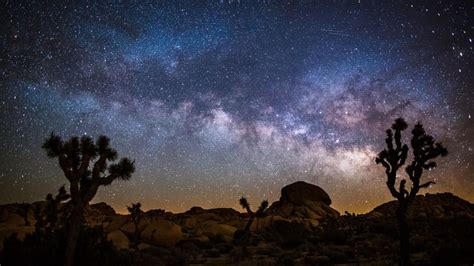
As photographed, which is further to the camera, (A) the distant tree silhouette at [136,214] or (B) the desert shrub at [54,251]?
(A) the distant tree silhouette at [136,214]

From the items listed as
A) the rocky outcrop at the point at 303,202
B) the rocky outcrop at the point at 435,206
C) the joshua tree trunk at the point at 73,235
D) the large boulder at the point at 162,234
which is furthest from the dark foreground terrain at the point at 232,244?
the rocky outcrop at the point at 435,206

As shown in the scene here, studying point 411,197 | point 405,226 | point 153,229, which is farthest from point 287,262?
point 153,229

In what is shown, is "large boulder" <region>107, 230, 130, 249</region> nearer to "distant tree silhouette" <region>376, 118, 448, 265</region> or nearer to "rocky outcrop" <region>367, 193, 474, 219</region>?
"distant tree silhouette" <region>376, 118, 448, 265</region>

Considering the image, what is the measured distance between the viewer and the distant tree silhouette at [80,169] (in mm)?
11141

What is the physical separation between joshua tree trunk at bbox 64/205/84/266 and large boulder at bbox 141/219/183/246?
1687cm

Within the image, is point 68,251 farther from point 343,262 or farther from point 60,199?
point 60,199

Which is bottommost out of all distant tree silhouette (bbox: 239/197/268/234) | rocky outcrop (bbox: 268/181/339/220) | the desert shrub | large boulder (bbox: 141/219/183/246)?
the desert shrub

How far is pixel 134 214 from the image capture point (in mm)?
32312

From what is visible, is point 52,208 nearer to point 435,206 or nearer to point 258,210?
point 258,210

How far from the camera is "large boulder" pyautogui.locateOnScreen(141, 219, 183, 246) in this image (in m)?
27.5

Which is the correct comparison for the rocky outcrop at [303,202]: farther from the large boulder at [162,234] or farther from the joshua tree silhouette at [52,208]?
the joshua tree silhouette at [52,208]

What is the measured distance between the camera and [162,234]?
92.7 feet

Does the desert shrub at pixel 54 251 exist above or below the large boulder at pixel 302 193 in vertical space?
below

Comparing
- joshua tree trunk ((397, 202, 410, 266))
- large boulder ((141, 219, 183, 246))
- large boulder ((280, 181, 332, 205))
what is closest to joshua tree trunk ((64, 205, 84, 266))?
joshua tree trunk ((397, 202, 410, 266))
